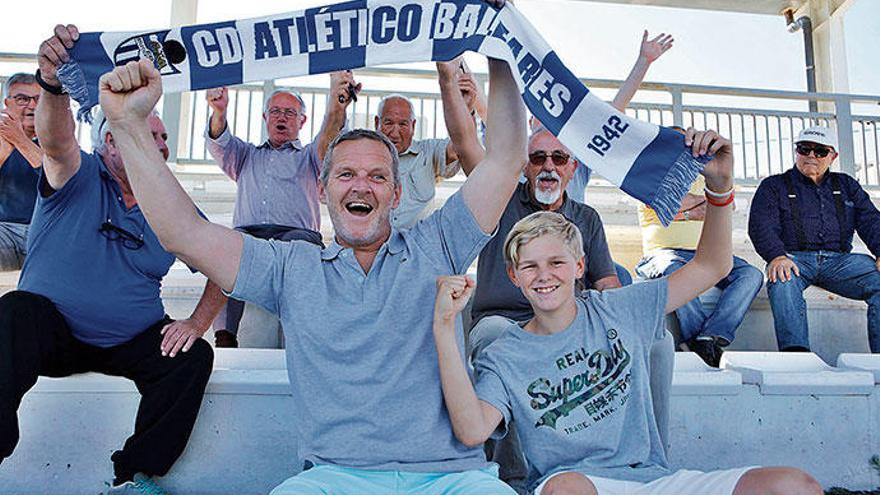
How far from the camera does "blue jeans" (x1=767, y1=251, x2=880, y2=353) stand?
122 inches

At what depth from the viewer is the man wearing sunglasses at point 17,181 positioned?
3.22 m

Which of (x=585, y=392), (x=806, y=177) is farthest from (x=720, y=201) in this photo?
(x=806, y=177)

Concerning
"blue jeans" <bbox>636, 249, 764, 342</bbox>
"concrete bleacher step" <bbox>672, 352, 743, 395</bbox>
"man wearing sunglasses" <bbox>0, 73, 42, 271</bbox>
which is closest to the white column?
"man wearing sunglasses" <bbox>0, 73, 42, 271</bbox>

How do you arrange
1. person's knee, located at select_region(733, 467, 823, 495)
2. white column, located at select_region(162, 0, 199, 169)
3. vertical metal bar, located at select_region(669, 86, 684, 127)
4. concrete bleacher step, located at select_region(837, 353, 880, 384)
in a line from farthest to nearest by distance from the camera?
vertical metal bar, located at select_region(669, 86, 684, 127), white column, located at select_region(162, 0, 199, 169), concrete bleacher step, located at select_region(837, 353, 880, 384), person's knee, located at select_region(733, 467, 823, 495)

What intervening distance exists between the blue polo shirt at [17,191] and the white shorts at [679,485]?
306cm

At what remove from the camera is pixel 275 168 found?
142 inches

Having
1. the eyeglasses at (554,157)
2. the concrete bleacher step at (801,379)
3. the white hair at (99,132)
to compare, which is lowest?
the concrete bleacher step at (801,379)

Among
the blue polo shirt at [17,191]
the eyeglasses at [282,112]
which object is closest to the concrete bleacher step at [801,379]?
the eyeglasses at [282,112]

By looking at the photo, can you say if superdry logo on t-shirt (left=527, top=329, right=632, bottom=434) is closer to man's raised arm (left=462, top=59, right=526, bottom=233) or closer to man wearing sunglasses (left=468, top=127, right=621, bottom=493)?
man's raised arm (left=462, top=59, right=526, bottom=233)

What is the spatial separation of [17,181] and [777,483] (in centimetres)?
357

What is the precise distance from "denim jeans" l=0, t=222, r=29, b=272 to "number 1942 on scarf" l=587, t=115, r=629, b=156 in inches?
113

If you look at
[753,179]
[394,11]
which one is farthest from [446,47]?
[753,179]

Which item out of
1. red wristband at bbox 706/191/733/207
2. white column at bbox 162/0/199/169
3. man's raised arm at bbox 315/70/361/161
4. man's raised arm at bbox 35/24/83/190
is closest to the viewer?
Result: red wristband at bbox 706/191/733/207

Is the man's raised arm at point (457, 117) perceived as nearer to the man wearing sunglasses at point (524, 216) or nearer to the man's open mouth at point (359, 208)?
the man wearing sunglasses at point (524, 216)
